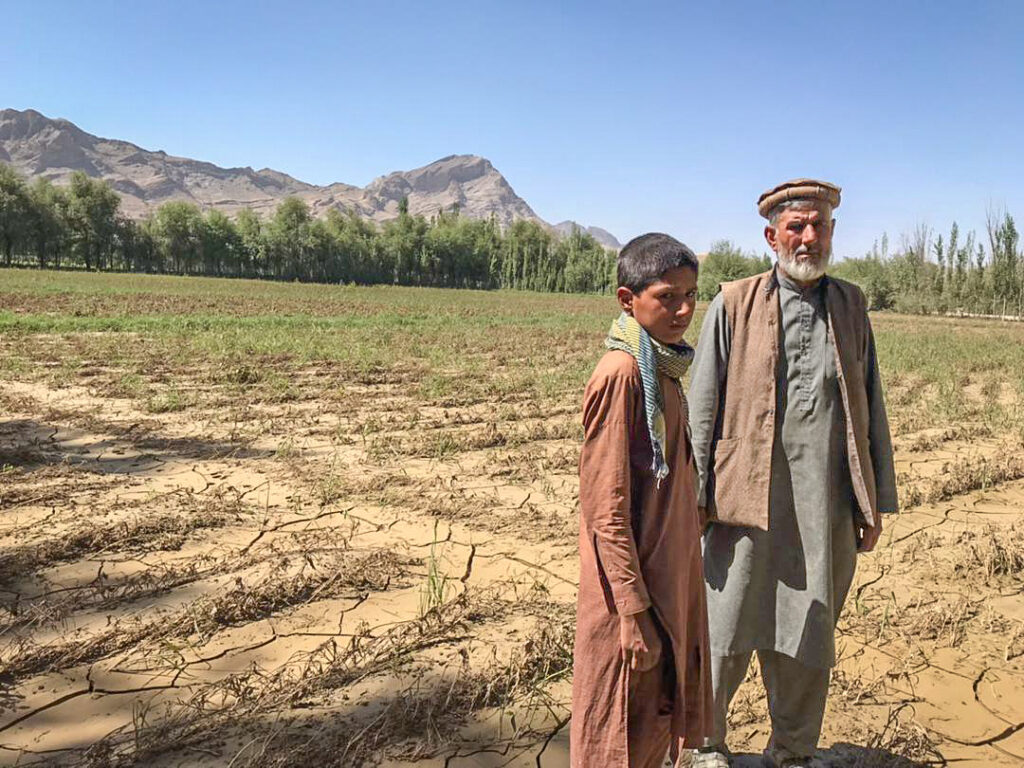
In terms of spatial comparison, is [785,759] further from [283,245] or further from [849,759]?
[283,245]

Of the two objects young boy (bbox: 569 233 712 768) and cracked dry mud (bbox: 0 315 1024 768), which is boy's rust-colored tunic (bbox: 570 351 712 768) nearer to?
young boy (bbox: 569 233 712 768)

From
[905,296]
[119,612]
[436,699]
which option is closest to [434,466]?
[119,612]

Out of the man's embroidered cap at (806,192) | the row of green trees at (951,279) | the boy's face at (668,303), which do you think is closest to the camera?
the boy's face at (668,303)

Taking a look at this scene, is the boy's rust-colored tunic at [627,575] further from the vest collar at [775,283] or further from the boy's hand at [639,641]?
the vest collar at [775,283]

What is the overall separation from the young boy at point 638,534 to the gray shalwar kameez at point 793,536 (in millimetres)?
579

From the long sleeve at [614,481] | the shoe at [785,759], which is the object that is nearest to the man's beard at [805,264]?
the long sleeve at [614,481]

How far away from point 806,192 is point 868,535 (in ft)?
3.68

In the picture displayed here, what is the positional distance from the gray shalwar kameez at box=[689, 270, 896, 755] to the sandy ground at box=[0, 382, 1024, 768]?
36 centimetres

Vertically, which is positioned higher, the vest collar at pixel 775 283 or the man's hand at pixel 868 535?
the vest collar at pixel 775 283

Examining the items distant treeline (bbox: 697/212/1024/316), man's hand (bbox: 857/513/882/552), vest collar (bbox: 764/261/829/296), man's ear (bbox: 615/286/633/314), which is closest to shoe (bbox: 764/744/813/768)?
man's hand (bbox: 857/513/882/552)

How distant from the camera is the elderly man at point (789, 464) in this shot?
6.89 ft

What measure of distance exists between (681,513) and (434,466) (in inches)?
164

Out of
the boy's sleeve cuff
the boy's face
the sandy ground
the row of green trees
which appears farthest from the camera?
the row of green trees

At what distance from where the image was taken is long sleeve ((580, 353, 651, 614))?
57.9 inches
